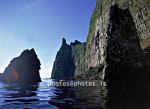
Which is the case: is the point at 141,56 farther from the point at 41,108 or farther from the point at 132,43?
the point at 41,108

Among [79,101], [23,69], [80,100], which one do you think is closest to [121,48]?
[80,100]

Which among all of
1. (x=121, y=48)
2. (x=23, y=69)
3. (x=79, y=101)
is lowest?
(x=79, y=101)

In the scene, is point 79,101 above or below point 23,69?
below

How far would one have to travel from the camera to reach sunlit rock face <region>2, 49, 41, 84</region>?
125 meters

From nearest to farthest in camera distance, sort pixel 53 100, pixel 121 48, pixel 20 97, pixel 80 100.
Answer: pixel 80 100, pixel 53 100, pixel 20 97, pixel 121 48

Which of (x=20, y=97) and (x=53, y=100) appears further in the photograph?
(x=20, y=97)

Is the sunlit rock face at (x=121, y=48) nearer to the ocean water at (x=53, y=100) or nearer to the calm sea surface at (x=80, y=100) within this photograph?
the calm sea surface at (x=80, y=100)

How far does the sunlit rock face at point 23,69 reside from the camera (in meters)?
125

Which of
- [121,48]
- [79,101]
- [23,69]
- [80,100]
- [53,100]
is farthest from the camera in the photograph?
[23,69]

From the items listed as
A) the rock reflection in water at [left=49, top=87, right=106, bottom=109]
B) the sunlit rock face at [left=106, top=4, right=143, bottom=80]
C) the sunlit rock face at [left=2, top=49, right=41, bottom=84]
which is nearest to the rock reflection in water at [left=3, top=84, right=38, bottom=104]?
the rock reflection in water at [left=49, top=87, right=106, bottom=109]

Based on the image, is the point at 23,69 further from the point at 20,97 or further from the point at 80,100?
the point at 80,100

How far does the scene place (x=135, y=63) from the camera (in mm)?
65250

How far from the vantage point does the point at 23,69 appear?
12750cm

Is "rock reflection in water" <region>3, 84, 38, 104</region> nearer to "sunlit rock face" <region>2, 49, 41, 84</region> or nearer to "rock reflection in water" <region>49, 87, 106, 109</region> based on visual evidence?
"rock reflection in water" <region>49, 87, 106, 109</region>
